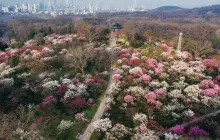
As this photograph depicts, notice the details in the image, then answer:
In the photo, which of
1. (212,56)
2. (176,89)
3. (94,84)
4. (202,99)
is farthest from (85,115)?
(212,56)

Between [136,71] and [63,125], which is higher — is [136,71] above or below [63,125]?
above

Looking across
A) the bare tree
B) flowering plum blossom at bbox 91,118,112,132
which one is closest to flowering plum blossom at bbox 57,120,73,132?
flowering plum blossom at bbox 91,118,112,132

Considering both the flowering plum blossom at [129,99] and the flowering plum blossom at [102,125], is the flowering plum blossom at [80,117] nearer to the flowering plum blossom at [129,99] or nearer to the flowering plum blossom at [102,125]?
the flowering plum blossom at [102,125]

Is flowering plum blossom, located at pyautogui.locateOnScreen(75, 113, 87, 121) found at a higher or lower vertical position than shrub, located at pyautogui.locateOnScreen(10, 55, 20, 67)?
lower

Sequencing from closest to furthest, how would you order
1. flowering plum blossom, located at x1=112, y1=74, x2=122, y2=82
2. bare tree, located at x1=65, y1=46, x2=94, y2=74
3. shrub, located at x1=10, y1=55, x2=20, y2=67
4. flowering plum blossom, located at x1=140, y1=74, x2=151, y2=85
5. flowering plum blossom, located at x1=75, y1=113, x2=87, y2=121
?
flowering plum blossom, located at x1=75, y1=113, x2=87, y2=121
flowering plum blossom, located at x1=140, y1=74, x2=151, y2=85
flowering plum blossom, located at x1=112, y1=74, x2=122, y2=82
bare tree, located at x1=65, y1=46, x2=94, y2=74
shrub, located at x1=10, y1=55, x2=20, y2=67

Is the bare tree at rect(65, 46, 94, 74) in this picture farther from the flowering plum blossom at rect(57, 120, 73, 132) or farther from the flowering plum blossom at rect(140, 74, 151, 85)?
the flowering plum blossom at rect(57, 120, 73, 132)

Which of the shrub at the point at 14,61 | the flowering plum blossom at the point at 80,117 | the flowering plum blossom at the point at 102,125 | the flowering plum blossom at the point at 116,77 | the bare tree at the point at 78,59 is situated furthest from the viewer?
the shrub at the point at 14,61

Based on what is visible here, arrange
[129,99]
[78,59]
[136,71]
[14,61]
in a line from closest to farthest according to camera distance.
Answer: [129,99] → [136,71] → [78,59] → [14,61]

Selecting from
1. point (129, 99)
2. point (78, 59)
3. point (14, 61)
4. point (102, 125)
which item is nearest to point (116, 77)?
point (129, 99)

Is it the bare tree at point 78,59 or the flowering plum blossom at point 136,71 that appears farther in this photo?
the bare tree at point 78,59

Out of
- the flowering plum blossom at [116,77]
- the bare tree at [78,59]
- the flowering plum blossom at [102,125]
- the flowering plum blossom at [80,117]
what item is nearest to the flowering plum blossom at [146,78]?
the flowering plum blossom at [116,77]

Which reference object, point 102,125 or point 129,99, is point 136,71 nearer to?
point 129,99
